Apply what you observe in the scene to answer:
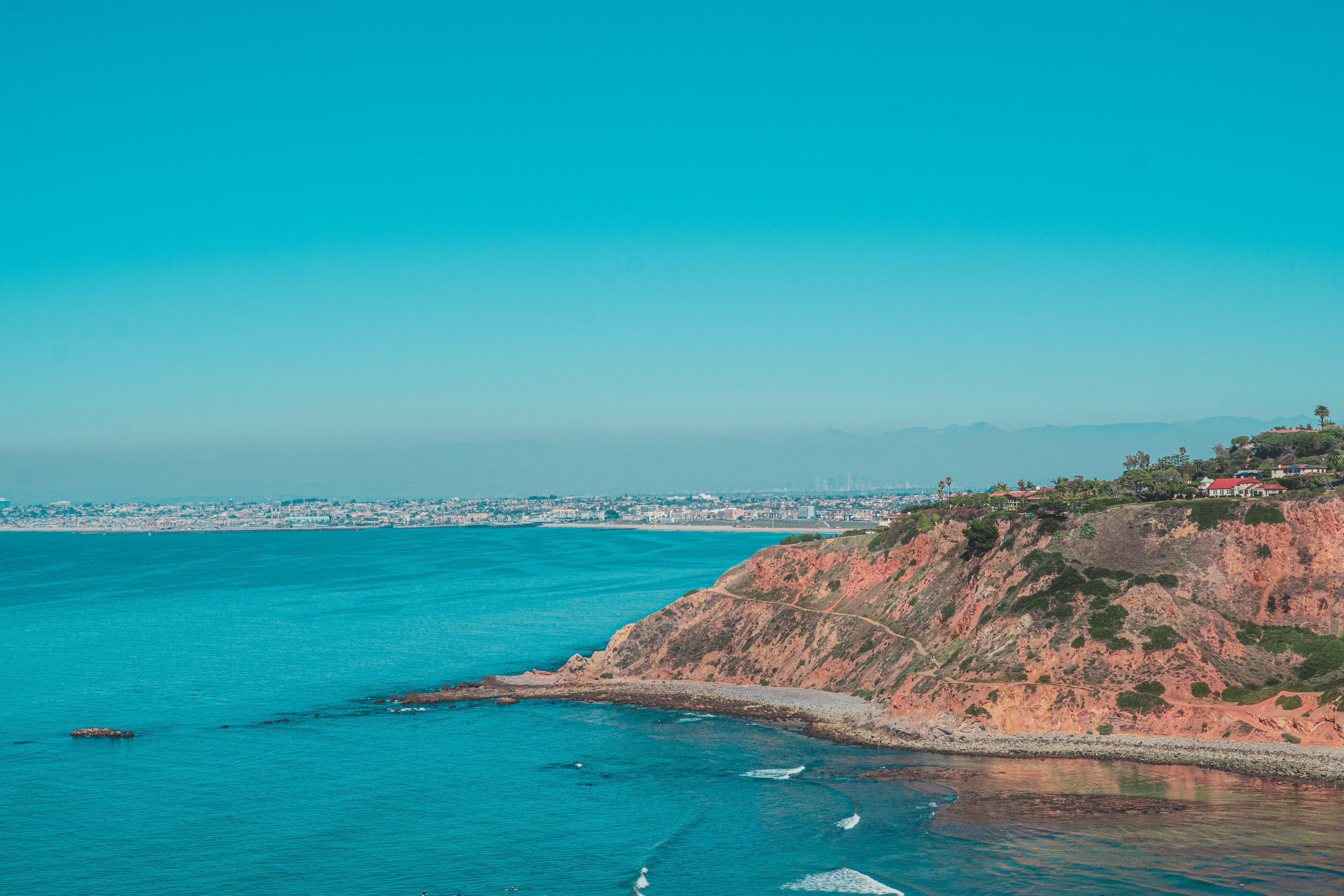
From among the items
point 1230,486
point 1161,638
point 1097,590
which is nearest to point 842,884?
point 1161,638

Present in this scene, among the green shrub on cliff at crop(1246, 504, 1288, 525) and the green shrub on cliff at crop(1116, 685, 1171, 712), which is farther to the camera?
the green shrub on cliff at crop(1246, 504, 1288, 525)

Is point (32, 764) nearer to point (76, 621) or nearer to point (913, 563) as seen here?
point (913, 563)

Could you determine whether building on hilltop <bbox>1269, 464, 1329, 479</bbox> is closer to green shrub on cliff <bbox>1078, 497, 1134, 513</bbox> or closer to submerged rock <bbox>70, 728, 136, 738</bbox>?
green shrub on cliff <bbox>1078, 497, 1134, 513</bbox>

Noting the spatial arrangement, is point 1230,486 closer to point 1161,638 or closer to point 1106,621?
point 1106,621

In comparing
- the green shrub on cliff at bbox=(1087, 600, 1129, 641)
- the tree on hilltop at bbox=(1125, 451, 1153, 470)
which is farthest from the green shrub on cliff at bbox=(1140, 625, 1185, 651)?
the tree on hilltop at bbox=(1125, 451, 1153, 470)

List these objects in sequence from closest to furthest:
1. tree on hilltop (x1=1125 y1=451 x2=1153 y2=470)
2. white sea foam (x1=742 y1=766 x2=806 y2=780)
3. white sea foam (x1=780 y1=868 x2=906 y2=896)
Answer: white sea foam (x1=780 y1=868 x2=906 y2=896), white sea foam (x1=742 y1=766 x2=806 y2=780), tree on hilltop (x1=1125 y1=451 x2=1153 y2=470)
